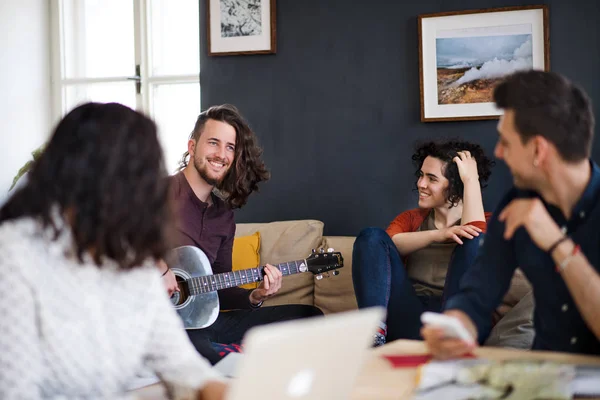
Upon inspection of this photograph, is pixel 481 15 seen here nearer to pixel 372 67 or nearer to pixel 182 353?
pixel 372 67

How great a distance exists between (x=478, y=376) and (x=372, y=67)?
106 inches

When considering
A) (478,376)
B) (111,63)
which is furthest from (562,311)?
(111,63)

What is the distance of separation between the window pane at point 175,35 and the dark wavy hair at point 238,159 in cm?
155

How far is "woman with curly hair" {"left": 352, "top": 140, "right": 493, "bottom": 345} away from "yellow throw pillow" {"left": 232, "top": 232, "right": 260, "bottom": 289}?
2.14ft

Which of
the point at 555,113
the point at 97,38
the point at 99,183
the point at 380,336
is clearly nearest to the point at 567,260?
the point at 555,113

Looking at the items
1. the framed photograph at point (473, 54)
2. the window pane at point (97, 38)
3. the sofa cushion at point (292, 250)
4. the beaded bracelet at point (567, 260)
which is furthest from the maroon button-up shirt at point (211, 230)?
the window pane at point (97, 38)

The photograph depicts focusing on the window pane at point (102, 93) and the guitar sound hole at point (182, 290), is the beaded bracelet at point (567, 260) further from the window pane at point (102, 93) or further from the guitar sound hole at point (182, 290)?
the window pane at point (102, 93)

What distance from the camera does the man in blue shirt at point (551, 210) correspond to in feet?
4.84

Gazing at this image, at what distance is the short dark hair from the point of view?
5.00 ft

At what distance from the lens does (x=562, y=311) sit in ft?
5.24

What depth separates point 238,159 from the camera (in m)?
3.21

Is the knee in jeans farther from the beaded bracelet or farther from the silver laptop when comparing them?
the silver laptop

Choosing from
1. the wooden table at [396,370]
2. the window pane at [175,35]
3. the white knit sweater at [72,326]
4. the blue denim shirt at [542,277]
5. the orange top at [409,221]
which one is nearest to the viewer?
the white knit sweater at [72,326]

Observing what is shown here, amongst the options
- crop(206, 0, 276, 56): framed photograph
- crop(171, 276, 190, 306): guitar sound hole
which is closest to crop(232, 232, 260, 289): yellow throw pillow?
crop(171, 276, 190, 306): guitar sound hole
